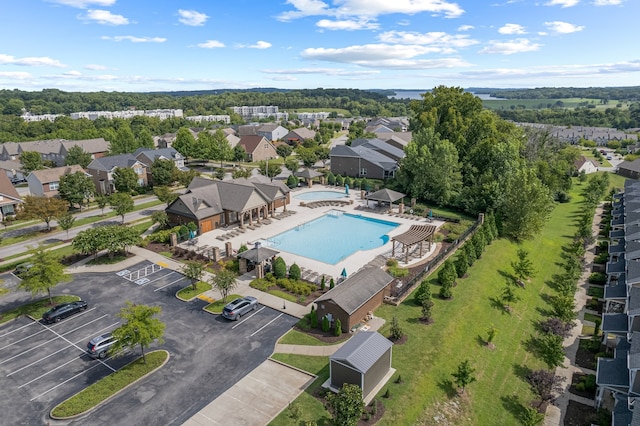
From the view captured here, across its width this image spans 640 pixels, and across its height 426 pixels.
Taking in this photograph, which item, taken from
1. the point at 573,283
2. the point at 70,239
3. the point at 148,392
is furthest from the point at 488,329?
the point at 70,239

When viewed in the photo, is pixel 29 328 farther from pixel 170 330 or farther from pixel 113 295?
pixel 170 330

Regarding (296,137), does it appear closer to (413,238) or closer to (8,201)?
(8,201)

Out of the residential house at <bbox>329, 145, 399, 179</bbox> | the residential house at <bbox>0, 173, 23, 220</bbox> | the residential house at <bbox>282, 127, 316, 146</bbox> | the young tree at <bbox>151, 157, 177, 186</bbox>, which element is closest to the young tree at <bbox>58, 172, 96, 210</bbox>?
the residential house at <bbox>0, 173, 23, 220</bbox>

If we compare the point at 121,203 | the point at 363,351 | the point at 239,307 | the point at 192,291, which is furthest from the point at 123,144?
the point at 363,351

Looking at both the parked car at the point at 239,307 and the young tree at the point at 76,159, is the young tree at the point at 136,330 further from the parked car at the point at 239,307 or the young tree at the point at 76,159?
the young tree at the point at 76,159

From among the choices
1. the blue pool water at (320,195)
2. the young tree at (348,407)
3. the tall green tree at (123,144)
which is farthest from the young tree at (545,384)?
the tall green tree at (123,144)

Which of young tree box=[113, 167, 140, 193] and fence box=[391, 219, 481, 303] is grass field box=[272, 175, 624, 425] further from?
young tree box=[113, 167, 140, 193]
